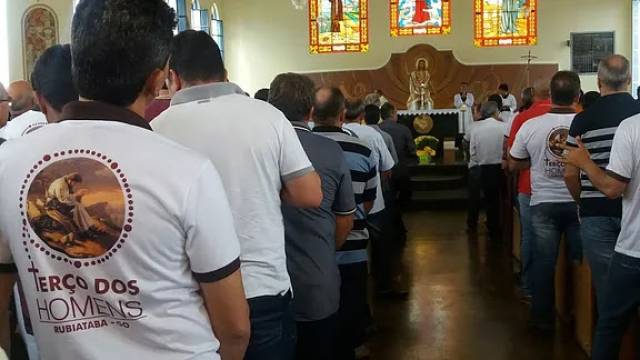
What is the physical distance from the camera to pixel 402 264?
23.0ft

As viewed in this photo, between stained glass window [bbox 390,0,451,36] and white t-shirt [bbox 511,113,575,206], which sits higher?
stained glass window [bbox 390,0,451,36]

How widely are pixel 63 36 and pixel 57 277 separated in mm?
9544

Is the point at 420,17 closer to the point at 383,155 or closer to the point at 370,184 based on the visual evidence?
the point at 383,155

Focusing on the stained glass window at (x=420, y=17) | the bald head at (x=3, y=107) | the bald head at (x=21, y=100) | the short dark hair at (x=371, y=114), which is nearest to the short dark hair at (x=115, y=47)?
the bald head at (x=3, y=107)

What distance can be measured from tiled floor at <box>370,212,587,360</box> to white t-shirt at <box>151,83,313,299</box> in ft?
8.43

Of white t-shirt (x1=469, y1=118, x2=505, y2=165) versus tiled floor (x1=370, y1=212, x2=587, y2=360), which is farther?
white t-shirt (x1=469, y1=118, x2=505, y2=165)

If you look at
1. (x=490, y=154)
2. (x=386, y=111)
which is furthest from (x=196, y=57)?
(x=490, y=154)

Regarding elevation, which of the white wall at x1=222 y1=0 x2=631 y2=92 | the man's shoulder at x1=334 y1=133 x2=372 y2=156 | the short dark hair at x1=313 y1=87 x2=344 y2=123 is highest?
the white wall at x1=222 y1=0 x2=631 y2=92

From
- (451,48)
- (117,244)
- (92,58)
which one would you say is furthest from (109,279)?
(451,48)

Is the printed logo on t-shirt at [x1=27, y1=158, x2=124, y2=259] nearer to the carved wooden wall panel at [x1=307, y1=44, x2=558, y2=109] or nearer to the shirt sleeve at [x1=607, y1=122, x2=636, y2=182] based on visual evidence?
the shirt sleeve at [x1=607, y1=122, x2=636, y2=182]

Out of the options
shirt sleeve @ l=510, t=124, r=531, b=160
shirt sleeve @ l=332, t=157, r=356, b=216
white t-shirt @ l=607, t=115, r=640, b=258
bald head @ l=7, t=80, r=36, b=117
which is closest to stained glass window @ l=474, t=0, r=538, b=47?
shirt sleeve @ l=510, t=124, r=531, b=160

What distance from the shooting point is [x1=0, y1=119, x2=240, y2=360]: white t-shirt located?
133 centimetres

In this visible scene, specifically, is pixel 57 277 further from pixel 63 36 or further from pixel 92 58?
pixel 63 36

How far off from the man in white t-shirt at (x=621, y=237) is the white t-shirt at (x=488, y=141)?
454 centimetres
